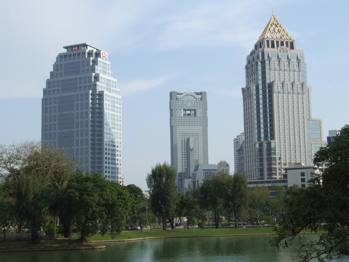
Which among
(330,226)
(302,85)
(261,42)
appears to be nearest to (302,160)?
(302,85)

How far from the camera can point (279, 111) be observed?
193 meters

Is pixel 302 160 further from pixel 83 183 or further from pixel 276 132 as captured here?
pixel 83 183

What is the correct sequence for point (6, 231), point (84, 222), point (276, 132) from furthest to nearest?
point (276, 132) < point (6, 231) < point (84, 222)

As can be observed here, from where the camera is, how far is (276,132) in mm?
193500

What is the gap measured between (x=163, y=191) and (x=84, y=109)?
86797mm

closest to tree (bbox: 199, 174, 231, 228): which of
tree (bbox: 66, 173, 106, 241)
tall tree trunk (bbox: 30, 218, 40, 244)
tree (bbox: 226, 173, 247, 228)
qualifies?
tree (bbox: 226, 173, 247, 228)

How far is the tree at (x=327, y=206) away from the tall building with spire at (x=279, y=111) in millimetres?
178680

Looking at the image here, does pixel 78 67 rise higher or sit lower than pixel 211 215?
higher

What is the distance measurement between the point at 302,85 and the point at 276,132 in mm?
18667

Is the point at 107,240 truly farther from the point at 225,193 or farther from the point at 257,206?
the point at 257,206

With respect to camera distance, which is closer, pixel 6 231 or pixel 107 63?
pixel 6 231

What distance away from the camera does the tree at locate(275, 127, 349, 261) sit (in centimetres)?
1523

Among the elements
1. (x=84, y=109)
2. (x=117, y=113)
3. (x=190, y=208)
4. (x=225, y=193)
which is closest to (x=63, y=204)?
(x=225, y=193)

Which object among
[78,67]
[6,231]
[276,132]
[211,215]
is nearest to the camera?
[6,231]
